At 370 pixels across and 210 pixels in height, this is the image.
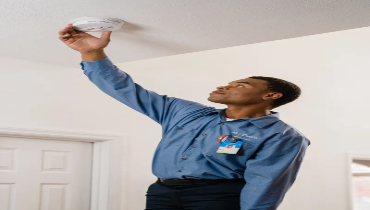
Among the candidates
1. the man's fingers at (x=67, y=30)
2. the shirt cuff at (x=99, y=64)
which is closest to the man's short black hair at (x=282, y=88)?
the shirt cuff at (x=99, y=64)

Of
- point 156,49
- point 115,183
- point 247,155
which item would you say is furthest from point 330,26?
point 115,183

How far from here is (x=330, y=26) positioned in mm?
2143

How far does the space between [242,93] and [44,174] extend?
4.78ft

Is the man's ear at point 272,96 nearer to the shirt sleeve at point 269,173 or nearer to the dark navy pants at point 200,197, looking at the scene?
the shirt sleeve at point 269,173

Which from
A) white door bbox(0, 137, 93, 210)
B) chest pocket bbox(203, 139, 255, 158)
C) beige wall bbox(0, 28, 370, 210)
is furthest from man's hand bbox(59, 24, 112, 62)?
white door bbox(0, 137, 93, 210)

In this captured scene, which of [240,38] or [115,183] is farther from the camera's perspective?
[115,183]

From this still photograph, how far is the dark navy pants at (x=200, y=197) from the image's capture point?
6.52 ft

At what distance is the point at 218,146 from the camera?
2.05m

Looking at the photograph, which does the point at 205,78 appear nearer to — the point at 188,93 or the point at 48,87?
the point at 188,93

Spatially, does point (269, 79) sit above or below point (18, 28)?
below

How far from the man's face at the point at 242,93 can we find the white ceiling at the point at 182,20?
0.79 feet

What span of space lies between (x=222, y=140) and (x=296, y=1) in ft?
2.27

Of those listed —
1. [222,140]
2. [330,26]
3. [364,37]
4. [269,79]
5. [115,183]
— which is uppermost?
[364,37]

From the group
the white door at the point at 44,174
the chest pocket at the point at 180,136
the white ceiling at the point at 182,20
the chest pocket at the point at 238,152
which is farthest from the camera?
the white door at the point at 44,174
